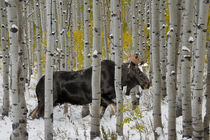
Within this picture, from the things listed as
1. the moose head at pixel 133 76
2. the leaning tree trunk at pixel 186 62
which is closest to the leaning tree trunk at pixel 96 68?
the leaning tree trunk at pixel 186 62

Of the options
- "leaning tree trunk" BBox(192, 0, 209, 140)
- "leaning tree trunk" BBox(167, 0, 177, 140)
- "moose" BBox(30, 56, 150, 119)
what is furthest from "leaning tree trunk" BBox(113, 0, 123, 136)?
"moose" BBox(30, 56, 150, 119)

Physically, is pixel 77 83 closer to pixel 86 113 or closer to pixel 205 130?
pixel 86 113

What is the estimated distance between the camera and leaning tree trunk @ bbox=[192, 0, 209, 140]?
3262mm

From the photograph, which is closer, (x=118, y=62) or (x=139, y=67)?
(x=118, y=62)

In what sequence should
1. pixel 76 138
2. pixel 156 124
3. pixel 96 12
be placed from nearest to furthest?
pixel 96 12 < pixel 156 124 < pixel 76 138

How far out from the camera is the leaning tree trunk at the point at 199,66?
326 centimetres

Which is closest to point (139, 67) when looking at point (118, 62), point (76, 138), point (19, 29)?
point (118, 62)

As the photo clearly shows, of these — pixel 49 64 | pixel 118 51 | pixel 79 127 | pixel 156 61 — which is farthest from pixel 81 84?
pixel 156 61

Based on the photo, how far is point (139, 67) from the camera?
241 inches

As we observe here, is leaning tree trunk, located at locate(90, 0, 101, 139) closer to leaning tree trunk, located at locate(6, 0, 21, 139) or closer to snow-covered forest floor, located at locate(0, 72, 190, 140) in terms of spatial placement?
snow-covered forest floor, located at locate(0, 72, 190, 140)

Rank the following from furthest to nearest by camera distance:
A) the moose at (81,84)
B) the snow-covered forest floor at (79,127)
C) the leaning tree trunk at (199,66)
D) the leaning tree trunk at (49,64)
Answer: the moose at (81,84) → the snow-covered forest floor at (79,127) → the leaning tree trunk at (49,64) → the leaning tree trunk at (199,66)

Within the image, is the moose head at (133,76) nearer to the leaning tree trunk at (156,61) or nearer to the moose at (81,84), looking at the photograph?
the moose at (81,84)

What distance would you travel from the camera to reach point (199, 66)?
131 inches

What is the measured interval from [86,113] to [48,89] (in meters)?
3.58
